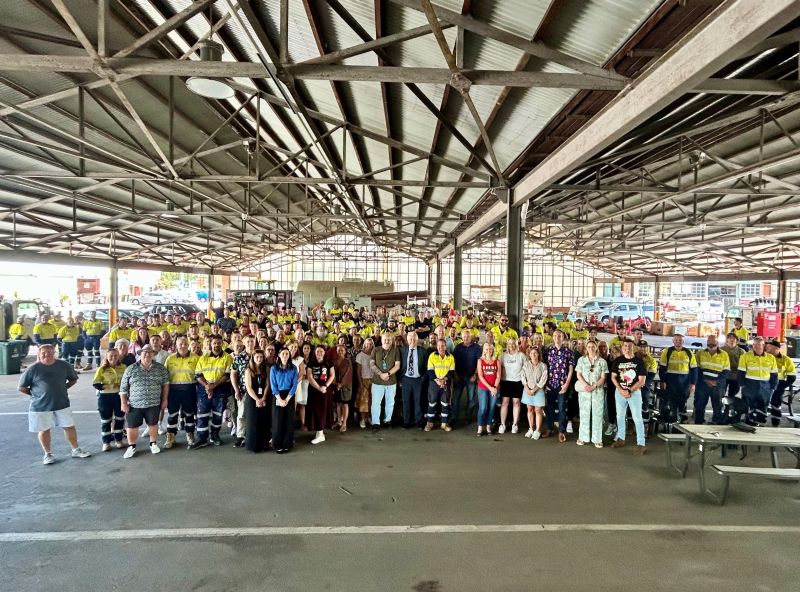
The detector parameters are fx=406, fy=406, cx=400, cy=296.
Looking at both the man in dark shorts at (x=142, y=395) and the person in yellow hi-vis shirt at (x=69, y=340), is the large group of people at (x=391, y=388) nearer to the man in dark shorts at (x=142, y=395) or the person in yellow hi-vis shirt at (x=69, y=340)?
the man in dark shorts at (x=142, y=395)

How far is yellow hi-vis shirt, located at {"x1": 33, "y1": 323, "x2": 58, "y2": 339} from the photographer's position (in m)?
11.9

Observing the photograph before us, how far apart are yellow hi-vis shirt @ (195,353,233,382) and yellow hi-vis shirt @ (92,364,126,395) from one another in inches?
42.0

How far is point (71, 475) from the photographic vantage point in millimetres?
5145

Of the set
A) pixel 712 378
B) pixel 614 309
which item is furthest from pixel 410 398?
pixel 614 309

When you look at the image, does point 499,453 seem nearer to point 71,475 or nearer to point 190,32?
point 71,475

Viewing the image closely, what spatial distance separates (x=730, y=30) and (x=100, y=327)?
15.7m

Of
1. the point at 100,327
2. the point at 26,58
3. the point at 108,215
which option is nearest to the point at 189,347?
the point at 26,58

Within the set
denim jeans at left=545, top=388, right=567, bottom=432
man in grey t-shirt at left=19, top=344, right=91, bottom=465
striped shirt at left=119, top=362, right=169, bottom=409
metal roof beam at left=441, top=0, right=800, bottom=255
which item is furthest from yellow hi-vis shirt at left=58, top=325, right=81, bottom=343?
metal roof beam at left=441, top=0, right=800, bottom=255

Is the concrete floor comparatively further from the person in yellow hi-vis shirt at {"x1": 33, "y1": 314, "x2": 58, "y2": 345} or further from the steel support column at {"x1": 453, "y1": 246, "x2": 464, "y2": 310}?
the steel support column at {"x1": 453, "y1": 246, "x2": 464, "y2": 310}

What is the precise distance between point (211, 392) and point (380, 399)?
8.84 ft

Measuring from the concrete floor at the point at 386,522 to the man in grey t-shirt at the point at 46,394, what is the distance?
0.49m

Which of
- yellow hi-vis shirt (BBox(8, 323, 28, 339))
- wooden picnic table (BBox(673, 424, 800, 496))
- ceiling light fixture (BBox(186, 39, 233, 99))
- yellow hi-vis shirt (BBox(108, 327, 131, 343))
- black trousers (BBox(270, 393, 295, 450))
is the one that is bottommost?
black trousers (BBox(270, 393, 295, 450))

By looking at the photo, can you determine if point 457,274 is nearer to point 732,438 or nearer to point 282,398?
point 282,398

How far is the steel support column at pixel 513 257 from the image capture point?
10695 millimetres
